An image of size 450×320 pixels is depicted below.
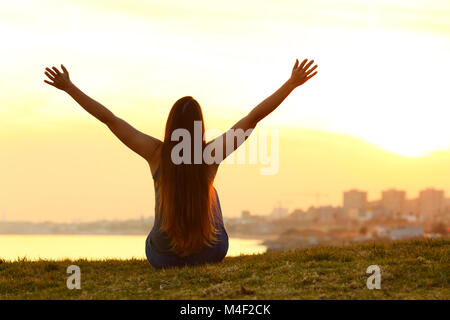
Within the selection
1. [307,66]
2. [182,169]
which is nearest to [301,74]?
[307,66]

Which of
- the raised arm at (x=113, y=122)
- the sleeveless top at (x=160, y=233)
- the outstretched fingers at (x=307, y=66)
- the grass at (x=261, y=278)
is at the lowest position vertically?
the grass at (x=261, y=278)

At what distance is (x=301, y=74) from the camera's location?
11.4 metres

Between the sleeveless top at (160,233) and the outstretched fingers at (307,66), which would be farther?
the sleeveless top at (160,233)

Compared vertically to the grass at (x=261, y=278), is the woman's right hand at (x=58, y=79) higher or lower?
higher

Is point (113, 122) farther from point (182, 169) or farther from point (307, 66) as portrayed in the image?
point (307, 66)

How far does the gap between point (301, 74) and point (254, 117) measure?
1258 mm

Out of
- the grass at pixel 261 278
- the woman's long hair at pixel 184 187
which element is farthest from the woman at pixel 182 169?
the grass at pixel 261 278

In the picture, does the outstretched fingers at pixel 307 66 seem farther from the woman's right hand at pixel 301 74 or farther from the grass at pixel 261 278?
the grass at pixel 261 278

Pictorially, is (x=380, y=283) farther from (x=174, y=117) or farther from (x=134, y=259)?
(x=134, y=259)

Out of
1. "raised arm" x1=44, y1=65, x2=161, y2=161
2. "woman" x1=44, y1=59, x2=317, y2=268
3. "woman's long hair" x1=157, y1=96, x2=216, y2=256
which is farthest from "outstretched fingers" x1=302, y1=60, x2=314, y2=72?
"raised arm" x1=44, y1=65, x2=161, y2=161

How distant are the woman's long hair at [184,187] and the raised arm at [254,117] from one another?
1.61ft

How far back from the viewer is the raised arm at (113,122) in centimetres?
1141
